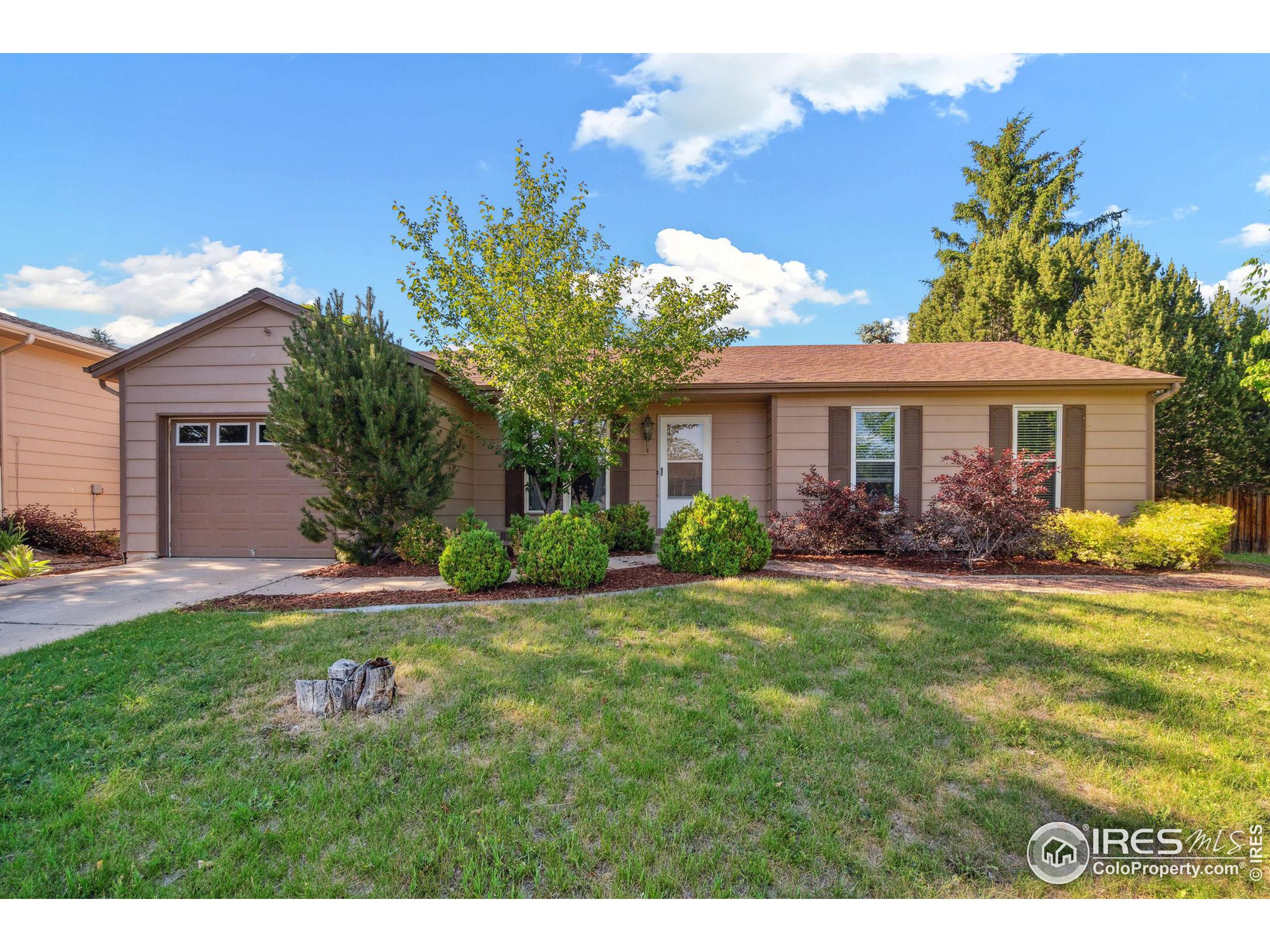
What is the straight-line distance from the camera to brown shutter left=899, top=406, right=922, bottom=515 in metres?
8.69

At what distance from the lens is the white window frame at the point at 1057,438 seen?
8.66 m

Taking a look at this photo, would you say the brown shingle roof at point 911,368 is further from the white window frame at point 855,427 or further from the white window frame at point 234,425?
the white window frame at point 234,425

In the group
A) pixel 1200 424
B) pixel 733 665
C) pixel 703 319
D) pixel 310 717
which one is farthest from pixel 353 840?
pixel 1200 424

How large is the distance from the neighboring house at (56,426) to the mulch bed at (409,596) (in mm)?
5935

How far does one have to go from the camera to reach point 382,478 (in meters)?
6.73

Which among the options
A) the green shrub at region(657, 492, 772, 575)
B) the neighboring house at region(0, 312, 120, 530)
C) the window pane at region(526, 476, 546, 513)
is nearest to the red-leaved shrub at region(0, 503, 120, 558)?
the neighboring house at region(0, 312, 120, 530)

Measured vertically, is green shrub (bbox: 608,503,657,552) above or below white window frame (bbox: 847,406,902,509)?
below

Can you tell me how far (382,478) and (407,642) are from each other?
3.37 m

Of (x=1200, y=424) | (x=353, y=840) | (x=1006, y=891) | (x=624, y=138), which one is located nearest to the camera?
(x=1006, y=891)

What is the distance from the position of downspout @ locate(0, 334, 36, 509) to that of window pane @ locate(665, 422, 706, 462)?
10493 mm

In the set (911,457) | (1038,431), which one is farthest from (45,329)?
(1038,431)

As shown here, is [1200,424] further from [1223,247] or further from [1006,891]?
[1006,891]

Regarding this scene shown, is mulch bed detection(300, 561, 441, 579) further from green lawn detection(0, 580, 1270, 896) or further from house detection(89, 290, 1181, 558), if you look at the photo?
green lawn detection(0, 580, 1270, 896)

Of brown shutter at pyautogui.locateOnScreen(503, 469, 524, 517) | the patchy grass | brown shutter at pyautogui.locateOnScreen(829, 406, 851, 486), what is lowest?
the patchy grass
